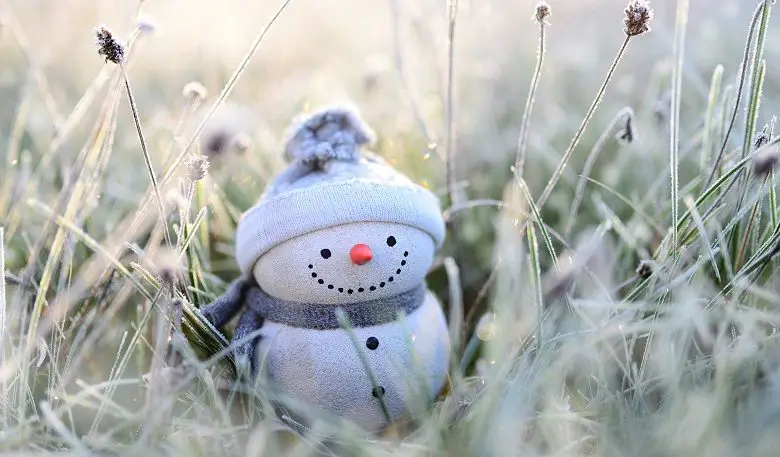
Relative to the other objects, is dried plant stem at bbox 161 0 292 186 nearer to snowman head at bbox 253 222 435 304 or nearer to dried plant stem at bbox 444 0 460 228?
snowman head at bbox 253 222 435 304

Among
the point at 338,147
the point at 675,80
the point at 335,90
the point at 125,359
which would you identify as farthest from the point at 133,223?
the point at 335,90

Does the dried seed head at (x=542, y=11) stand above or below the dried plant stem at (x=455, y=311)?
above

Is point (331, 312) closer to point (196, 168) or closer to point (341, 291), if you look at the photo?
point (341, 291)

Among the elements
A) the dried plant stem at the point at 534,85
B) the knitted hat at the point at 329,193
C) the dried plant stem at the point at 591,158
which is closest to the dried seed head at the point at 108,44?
the knitted hat at the point at 329,193

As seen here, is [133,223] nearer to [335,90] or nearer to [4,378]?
[4,378]

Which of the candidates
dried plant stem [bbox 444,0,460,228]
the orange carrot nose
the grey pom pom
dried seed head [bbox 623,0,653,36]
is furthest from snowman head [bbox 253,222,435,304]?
dried seed head [bbox 623,0,653,36]

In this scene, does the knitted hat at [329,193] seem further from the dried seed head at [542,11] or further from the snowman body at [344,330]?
the dried seed head at [542,11]
